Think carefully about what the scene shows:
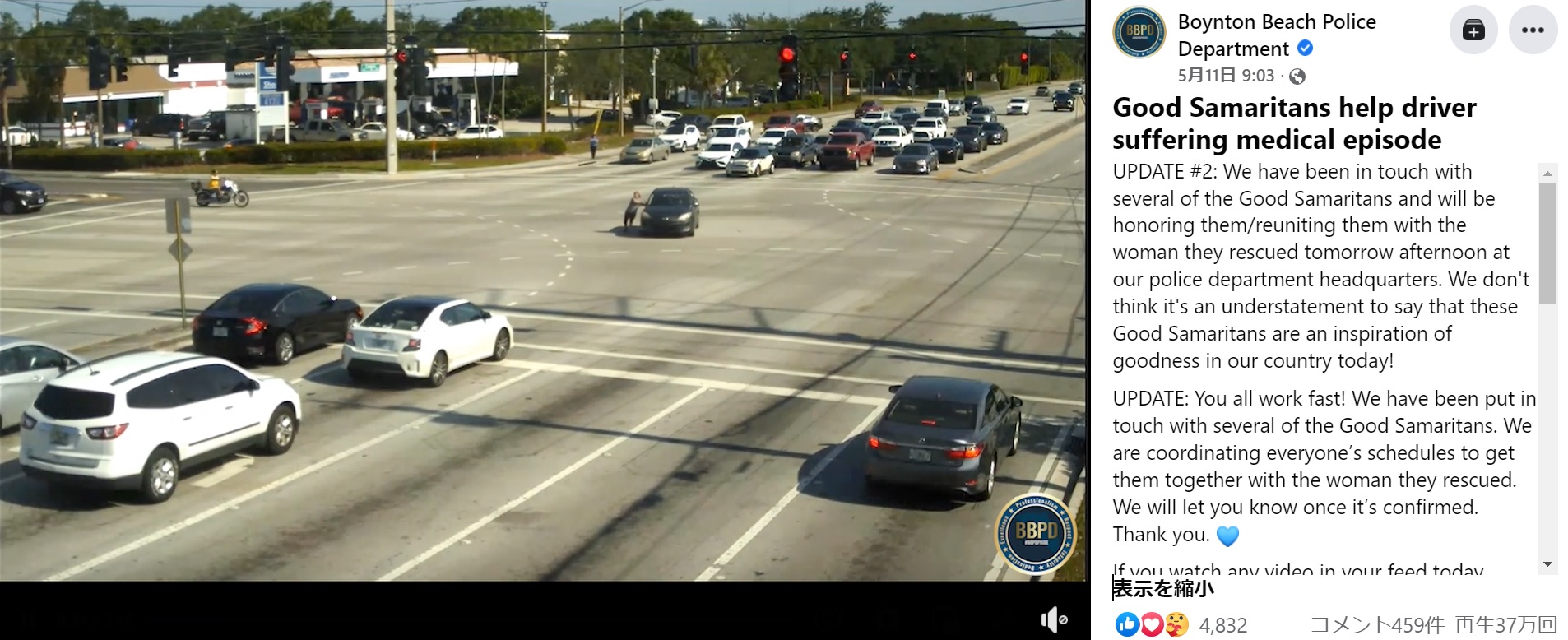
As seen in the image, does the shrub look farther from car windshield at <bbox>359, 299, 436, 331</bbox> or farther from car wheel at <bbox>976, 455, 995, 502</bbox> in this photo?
car wheel at <bbox>976, 455, 995, 502</bbox>

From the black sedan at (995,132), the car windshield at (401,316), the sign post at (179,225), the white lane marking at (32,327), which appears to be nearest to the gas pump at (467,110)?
the black sedan at (995,132)

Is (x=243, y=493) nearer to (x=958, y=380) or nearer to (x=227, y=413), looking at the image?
(x=227, y=413)

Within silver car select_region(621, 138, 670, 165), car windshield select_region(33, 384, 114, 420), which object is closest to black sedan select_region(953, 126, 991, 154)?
silver car select_region(621, 138, 670, 165)

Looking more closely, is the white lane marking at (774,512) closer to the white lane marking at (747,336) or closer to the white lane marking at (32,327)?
the white lane marking at (747,336)

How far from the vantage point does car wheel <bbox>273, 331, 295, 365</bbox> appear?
2295 centimetres

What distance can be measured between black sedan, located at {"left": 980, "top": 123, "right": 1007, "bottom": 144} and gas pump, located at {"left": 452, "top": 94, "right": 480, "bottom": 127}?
40.6m

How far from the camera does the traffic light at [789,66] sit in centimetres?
2706

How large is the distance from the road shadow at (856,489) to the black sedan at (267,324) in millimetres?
10492
